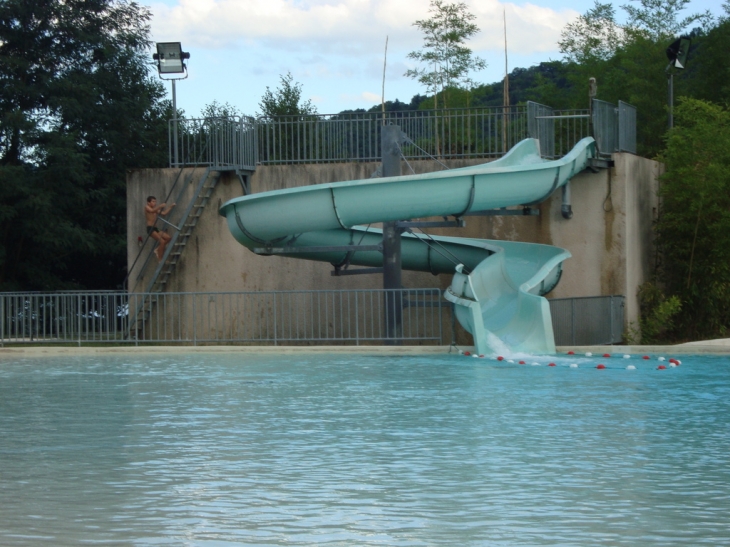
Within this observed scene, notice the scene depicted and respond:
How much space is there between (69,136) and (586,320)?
768 inches

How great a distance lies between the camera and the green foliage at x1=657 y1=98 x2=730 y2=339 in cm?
2350

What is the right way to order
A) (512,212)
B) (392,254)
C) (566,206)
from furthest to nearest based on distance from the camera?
(566,206), (512,212), (392,254)

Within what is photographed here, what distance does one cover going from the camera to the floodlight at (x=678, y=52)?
25.6m

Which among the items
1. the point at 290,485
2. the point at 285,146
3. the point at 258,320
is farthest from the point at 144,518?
the point at 285,146

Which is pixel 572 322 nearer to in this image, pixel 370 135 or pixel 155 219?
pixel 370 135

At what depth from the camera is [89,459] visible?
953 cm

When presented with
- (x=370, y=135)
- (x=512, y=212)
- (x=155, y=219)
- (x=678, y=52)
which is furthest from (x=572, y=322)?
(x=155, y=219)

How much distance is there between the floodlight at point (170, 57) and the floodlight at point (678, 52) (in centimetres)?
1075

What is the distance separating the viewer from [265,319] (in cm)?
2519

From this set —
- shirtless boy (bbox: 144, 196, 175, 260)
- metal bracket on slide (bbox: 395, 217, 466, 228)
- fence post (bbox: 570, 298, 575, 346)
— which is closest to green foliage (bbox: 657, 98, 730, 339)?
fence post (bbox: 570, 298, 575, 346)

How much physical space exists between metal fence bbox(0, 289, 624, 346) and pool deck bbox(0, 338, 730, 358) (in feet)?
0.93

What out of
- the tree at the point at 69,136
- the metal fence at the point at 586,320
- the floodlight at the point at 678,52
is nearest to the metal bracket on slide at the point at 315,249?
the metal fence at the point at 586,320

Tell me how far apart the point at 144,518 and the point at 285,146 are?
65.0 ft

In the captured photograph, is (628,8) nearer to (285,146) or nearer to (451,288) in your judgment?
(285,146)
